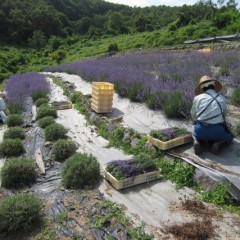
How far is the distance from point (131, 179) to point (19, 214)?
4.65 ft

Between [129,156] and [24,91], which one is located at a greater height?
[129,156]

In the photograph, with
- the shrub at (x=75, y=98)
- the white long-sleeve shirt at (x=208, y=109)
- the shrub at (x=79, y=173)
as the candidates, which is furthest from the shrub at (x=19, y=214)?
the shrub at (x=75, y=98)

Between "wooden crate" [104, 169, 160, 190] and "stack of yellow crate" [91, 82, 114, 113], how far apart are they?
10.0ft

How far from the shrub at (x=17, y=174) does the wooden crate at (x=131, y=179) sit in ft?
3.77

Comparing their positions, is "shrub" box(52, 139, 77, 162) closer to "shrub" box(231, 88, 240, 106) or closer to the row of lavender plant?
"shrub" box(231, 88, 240, 106)

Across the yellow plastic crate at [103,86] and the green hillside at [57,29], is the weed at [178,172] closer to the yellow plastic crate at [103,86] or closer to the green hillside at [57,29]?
the yellow plastic crate at [103,86]

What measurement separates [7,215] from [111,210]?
1.09 metres

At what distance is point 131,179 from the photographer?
389 cm

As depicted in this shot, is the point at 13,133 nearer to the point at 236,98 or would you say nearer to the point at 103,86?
the point at 103,86

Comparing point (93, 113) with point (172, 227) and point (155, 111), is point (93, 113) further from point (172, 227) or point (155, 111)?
point (172, 227)

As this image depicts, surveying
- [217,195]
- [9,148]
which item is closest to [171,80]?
[9,148]

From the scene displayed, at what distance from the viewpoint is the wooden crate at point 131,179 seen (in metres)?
3.85

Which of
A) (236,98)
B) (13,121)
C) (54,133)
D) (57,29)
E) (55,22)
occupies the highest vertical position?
(236,98)

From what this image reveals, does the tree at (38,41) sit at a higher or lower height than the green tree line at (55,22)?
lower
